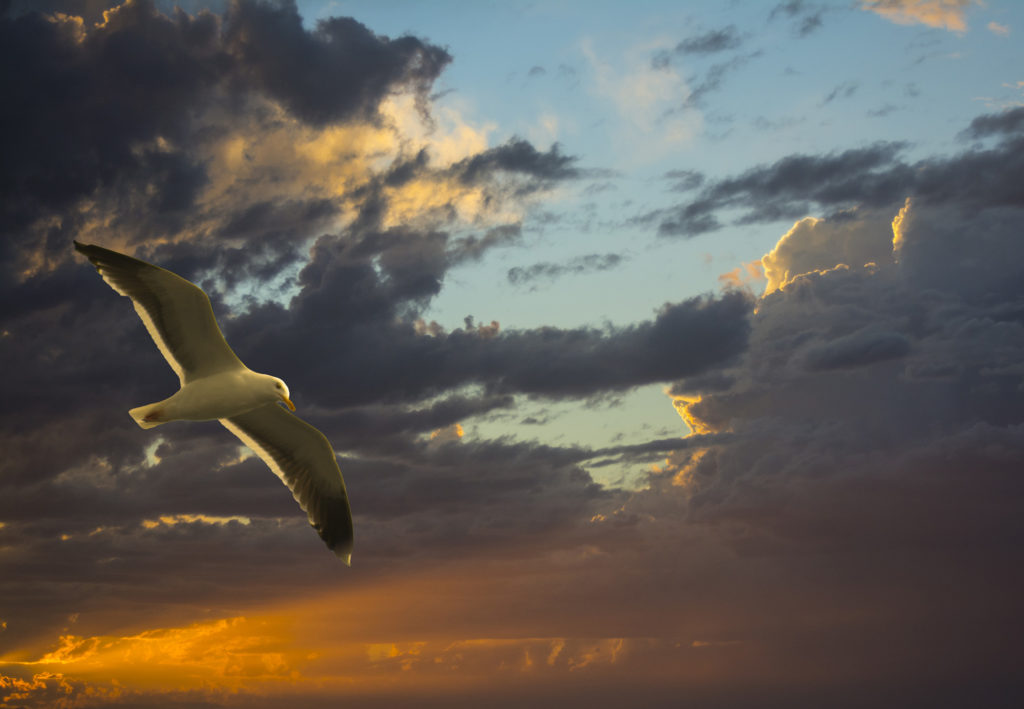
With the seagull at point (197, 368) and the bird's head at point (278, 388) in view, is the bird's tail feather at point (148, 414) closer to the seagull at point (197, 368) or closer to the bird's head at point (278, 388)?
the seagull at point (197, 368)

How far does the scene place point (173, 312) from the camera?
Answer: 2838cm

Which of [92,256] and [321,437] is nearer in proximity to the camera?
[92,256]

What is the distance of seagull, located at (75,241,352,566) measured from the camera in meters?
27.3

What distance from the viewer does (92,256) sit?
26.6 m

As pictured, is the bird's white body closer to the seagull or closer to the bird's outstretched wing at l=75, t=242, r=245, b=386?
the seagull

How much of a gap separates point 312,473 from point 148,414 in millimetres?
7948

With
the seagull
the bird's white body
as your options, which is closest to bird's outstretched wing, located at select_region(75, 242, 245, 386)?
the seagull

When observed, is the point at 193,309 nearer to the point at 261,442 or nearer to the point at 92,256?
the point at 92,256

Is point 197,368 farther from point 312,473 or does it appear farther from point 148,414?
point 312,473

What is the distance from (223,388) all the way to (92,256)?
589 cm

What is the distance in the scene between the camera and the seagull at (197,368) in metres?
27.3

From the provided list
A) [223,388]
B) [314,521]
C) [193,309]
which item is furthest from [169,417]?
[314,521]

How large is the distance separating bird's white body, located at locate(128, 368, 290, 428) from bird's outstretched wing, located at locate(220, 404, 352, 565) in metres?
4.51

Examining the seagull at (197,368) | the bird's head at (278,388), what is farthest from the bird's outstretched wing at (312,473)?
the bird's head at (278,388)
